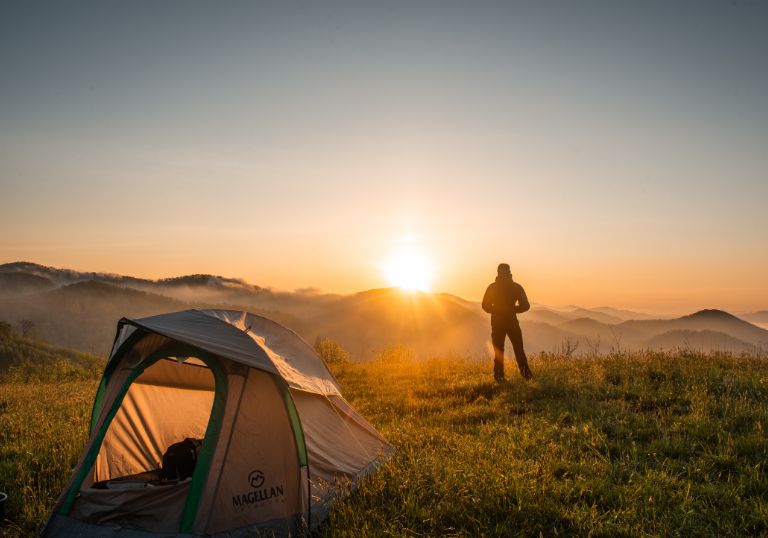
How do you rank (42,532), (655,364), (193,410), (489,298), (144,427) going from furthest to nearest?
(489,298) < (655,364) < (193,410) < (144,427) < (42,532)

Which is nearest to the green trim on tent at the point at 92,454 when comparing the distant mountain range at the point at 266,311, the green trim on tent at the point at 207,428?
the green trim on tent at the point at 207,428

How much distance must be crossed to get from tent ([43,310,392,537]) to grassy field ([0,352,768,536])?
536 millimetres

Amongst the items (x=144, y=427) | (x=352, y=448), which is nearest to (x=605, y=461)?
(x=352, y=448)

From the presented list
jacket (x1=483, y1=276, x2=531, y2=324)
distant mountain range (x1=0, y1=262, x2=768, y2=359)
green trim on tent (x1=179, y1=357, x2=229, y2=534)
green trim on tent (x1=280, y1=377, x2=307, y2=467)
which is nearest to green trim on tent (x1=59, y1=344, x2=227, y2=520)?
green trim on tent (x1=179, y1=357, x2=229, y2=534)

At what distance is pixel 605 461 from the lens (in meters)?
6.53

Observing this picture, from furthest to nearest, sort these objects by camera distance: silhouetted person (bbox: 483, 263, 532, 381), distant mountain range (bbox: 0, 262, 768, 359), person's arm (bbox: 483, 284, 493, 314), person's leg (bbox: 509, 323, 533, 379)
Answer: distant mountain range (bbox: 0, 262, 768, 359), person's arm (bbox: 483, 284, 493, 314), silhouetted person (bbox: 483, 263, 532, 381), person's leg (bbox: 509, 323, 533, 379)

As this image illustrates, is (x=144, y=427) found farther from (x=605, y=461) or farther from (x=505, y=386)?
(x=505, y=386)

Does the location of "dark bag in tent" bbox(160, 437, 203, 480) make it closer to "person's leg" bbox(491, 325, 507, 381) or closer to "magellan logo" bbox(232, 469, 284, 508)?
"magellan logo" bbox(232, 469, 284, 508)

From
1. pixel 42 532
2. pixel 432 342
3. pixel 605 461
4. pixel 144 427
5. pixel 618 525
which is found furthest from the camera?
pixel 432 342

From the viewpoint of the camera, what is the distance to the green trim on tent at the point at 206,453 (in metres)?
5.34

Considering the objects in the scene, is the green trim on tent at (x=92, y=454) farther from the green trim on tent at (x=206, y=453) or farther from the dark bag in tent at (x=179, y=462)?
the green trim on tent at (x=206, y=453)

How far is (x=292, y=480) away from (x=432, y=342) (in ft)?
471

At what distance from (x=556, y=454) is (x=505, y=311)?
5595 mm

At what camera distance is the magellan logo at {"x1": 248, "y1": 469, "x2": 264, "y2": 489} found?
5586 mm
